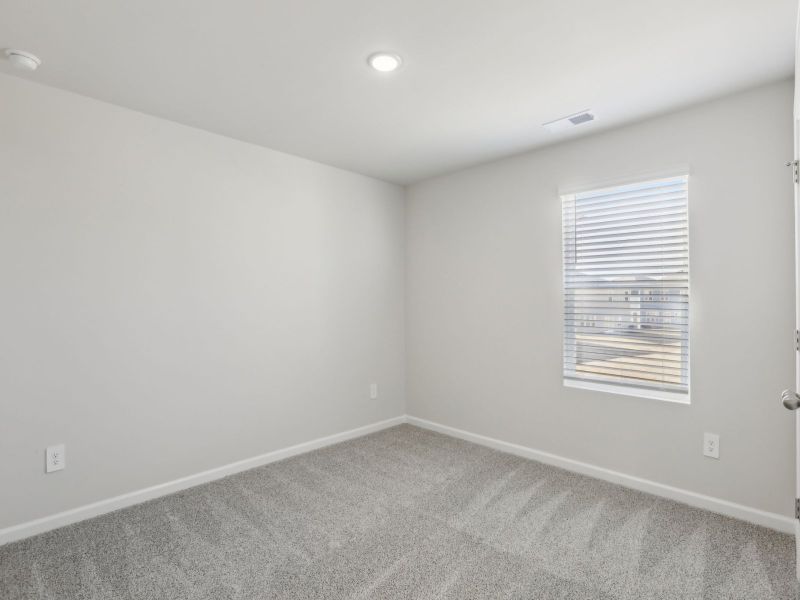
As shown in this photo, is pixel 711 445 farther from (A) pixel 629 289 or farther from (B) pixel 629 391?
(A) pixel 629 289

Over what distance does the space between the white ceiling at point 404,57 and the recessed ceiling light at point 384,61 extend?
46 millimetres

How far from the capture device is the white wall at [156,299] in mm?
2258

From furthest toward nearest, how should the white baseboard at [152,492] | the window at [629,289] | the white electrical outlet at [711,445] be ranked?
the window at [629,289] → the white electrical outlet at [711,445] → the white baseboard at [152,492]

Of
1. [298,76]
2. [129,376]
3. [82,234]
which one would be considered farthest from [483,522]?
[82,234]

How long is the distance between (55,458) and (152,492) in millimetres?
573

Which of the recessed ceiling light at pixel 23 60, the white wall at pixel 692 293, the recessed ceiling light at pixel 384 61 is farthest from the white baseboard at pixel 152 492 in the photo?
the recessed ceiling light at pixel 384 61

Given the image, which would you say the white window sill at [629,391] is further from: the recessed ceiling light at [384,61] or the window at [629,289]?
the recessed ceiling light at [384,61]

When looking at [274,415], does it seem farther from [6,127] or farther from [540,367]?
[6,127]

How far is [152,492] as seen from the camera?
267 cm

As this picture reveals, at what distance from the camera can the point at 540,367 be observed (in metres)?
3.29

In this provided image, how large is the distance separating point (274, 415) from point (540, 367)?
2030 millimetres

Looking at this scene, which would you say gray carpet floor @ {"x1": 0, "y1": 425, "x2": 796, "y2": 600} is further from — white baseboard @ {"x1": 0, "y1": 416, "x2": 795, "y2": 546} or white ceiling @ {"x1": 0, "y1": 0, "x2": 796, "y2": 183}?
white ceiling @ {"x1": 0, "y1": 0, "x2": 796, "y2": 183}

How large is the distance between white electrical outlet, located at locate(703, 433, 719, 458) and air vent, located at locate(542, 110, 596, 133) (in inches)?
78.5

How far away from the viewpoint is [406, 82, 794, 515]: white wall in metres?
→ 2.31
